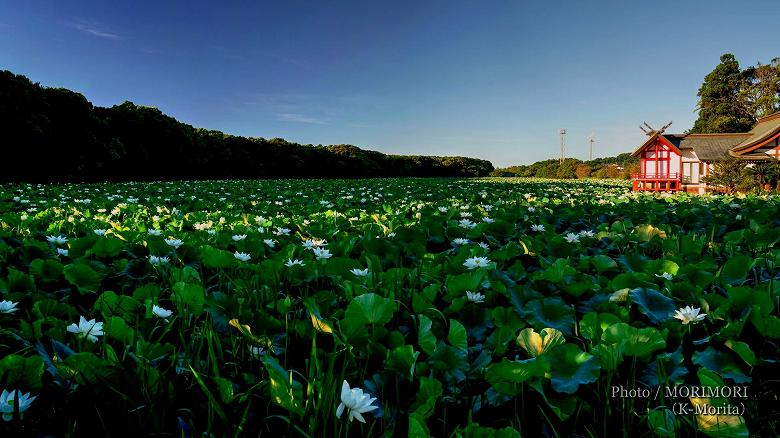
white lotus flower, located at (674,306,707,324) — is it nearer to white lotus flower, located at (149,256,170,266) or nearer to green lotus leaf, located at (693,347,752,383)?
green lotus leaf, located at (693,347,752,383)

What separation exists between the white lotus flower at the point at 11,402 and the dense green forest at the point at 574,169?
3817 cm

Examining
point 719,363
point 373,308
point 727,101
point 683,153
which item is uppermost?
point 727,101

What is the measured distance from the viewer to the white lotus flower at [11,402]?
714mm

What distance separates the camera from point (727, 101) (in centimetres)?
3775

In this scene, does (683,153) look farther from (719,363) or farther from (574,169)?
(719,363)

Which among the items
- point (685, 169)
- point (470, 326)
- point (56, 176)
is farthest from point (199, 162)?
point (685, 169)

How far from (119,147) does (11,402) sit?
18038mm

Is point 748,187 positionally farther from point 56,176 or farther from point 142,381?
point 56,176

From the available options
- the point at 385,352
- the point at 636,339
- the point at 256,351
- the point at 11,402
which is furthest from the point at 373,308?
the point at 11,402

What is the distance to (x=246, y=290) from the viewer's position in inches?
55.1

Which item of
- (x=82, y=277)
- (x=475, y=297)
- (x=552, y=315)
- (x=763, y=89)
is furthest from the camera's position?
(x=763, y=89)

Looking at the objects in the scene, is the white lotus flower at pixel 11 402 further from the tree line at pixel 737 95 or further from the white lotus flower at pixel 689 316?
the tree line at pixel 737 95

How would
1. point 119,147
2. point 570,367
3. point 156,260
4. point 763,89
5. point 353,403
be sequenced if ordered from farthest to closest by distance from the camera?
point 763,89
point 119,147
point 156,260
point 570,367
point 353,403

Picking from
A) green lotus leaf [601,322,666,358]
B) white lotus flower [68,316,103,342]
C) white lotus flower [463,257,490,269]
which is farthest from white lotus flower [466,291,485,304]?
white lotus flower [68,316,103,342]
